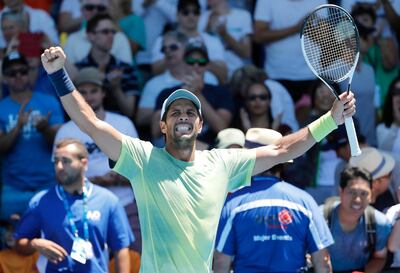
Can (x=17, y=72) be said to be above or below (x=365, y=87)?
above

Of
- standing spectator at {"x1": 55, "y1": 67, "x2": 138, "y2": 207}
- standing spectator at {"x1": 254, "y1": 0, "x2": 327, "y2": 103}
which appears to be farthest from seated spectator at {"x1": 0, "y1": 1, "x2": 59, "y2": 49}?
standing spectator at {"x1": 254, "y1": 0, "x2": 327, "y2": 103}

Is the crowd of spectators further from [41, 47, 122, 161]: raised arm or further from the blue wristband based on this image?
the blue wristband

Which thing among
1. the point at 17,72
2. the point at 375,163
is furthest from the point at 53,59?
the point at 17,72

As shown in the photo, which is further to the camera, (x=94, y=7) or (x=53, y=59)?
→ (x=94, y=7)

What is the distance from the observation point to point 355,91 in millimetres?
10047

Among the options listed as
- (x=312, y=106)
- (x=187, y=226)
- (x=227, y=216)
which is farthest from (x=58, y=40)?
(x=187, y=226)

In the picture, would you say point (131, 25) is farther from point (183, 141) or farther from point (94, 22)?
point (183, 141)

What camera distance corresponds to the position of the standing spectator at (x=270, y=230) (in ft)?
22.0

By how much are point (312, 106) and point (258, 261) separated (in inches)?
127

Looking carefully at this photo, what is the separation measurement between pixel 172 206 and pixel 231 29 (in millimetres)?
5066

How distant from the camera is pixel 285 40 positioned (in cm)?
1041

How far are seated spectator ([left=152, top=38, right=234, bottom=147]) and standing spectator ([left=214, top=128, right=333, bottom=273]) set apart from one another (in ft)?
8.30

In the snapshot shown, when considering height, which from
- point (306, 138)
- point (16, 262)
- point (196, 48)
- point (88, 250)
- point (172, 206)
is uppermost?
point (196, 48)

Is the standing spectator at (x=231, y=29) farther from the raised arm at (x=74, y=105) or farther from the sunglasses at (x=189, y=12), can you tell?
the raised arm at (x=74, y=105)
